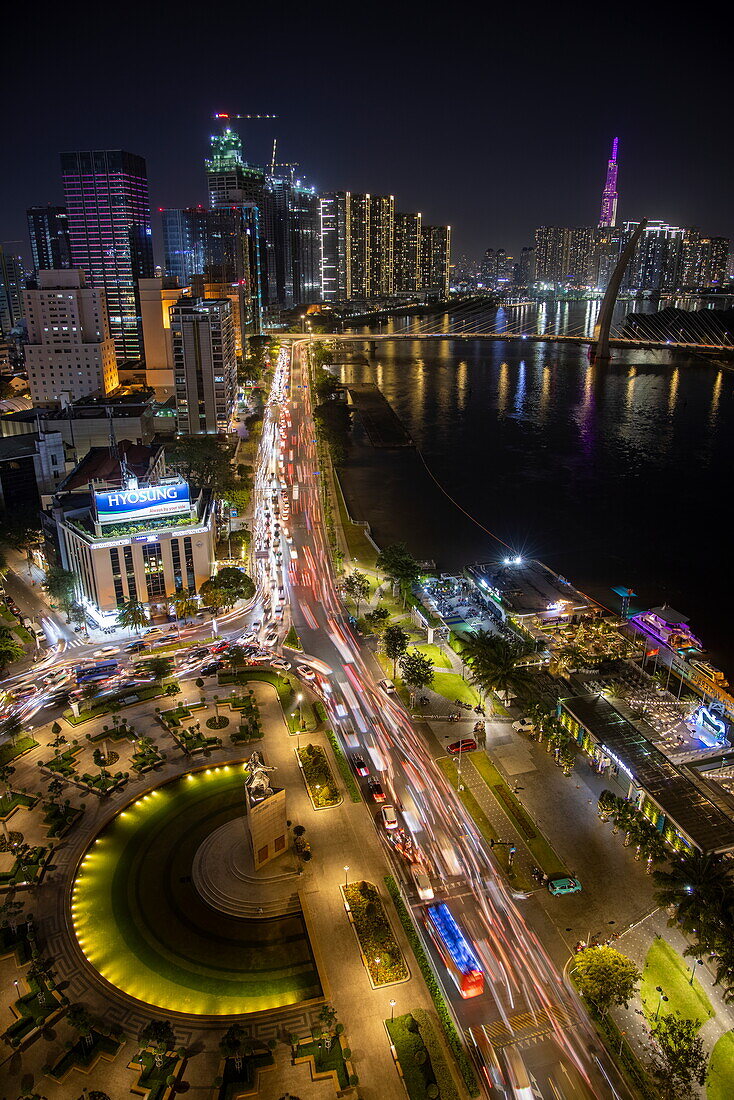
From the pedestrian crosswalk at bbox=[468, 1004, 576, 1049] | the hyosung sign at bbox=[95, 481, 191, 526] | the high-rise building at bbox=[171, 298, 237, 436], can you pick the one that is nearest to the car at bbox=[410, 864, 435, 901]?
the pedestrian crosswalk at bbox=[468, 1004, 576, 1049]

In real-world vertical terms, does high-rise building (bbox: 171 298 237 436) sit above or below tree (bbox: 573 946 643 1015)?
above

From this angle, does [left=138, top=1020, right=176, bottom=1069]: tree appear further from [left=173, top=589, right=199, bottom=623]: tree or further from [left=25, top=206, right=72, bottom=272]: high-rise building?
[left=25, top=206, right=72, bottom=272]: high-rise building

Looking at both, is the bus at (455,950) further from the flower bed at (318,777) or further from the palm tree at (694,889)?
the palm tree at (694,889)

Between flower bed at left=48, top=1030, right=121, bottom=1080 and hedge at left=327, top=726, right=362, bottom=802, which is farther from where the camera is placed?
hedge at left=327, top=726, right=362, bottom=802

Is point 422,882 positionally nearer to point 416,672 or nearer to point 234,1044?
→ point 234,1044

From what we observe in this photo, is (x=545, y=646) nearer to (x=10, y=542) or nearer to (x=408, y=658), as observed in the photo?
(x=408, y=658)

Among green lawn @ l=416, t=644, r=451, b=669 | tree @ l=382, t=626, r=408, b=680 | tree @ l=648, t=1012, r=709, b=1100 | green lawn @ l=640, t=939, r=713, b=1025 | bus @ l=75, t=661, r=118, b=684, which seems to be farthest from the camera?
green lawn @ l=416, t=644, r=451, b=669

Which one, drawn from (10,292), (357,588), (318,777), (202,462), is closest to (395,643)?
(357,588)
